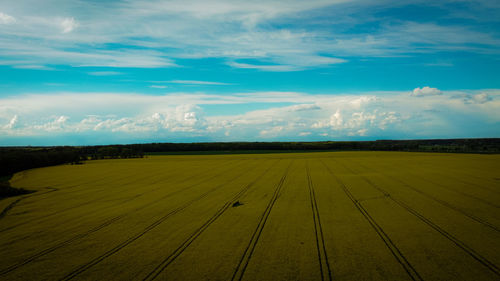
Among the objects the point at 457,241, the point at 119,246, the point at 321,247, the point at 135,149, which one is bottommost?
the point at 119,246

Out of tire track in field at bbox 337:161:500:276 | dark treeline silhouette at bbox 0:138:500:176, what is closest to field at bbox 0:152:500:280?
tire track in field at bbox 337:161:500:276

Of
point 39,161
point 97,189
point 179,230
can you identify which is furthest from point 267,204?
point 39,161

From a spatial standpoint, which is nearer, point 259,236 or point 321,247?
point 321,247

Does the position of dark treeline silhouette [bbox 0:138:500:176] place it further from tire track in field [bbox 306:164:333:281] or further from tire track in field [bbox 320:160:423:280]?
tire track in field [bbox 320:160:423:280]

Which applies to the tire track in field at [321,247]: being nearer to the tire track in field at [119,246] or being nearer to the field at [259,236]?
the field at [259,236]

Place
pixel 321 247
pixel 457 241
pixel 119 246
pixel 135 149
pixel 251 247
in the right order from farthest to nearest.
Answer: pixel 135 149
pixel 119 246
pixel 457 241
pixel 251 247
pixel 321 247

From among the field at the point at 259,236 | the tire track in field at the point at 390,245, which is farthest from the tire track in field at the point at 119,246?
the tire track in field at the point at 390,245

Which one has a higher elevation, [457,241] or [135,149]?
[135,149]

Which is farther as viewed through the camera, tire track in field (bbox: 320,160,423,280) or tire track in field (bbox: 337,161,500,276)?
tire track in field (bbox: 337,161,500,276)

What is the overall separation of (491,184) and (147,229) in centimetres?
3246

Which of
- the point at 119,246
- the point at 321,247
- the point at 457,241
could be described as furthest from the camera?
the point at 119,246

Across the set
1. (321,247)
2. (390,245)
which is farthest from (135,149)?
(390,245)

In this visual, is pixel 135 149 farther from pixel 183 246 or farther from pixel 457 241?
pixel 457 241

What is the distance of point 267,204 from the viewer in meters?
22.1
